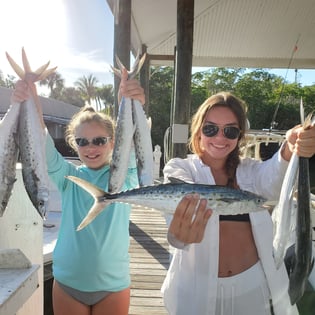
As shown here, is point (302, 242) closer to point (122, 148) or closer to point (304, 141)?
point (304, 141)

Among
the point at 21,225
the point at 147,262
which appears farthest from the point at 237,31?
the point at 21,225

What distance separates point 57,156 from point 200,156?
0.81 m

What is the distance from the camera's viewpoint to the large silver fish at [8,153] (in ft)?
5.88

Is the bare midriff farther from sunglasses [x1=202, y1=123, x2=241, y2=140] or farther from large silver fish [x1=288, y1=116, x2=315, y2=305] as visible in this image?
sunglasses [x1=202, y1=123, x2=241, y2=140]

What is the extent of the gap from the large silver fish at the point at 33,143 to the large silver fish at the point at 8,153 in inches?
1.5

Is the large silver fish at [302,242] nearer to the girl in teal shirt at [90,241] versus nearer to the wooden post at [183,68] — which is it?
the girl in teal shirt at [90,241]

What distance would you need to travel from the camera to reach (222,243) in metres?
1.79

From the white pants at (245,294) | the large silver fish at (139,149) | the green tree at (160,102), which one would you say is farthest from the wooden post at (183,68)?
the green tree at (160,102)

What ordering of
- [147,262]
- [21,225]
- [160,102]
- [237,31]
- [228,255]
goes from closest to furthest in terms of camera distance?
[228,255], [21,225], [147,262], [237,31], [160,102]

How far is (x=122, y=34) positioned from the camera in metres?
5.25

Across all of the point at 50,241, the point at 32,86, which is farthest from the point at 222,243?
the point at 50,241

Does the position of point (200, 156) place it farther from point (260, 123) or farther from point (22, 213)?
point (260, 123)

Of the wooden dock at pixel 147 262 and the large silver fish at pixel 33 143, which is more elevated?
the large silver fish at pixel 33 143

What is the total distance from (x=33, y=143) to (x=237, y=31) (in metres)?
8.80
